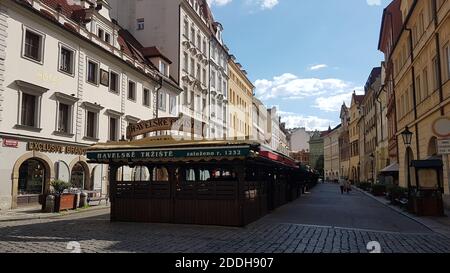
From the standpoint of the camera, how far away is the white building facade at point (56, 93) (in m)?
20.1

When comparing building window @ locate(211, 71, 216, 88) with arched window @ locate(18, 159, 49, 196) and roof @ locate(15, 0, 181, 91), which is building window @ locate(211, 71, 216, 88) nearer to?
roof @ locate(15, 0, 181, 91)

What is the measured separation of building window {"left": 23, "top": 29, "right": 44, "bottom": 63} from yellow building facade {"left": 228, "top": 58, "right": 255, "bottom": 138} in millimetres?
37742

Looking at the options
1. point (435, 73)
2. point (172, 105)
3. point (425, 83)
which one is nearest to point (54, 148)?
point (172, 105)

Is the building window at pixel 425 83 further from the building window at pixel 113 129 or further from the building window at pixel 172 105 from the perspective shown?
the building window at pixel 172 105

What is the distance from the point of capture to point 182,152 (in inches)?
530

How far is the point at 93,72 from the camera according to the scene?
88.6 ft

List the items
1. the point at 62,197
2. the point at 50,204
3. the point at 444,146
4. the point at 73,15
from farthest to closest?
the point at 73,15
the point at 62,197
the point at 50,204
the point at 444,146

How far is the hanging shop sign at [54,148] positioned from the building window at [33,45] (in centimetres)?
435

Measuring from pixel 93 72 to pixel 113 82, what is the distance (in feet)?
8.20

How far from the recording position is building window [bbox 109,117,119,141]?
29.0 m

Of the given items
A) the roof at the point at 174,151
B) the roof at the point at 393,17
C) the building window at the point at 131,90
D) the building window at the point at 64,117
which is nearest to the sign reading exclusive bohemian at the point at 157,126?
the roof at the point at 174,151

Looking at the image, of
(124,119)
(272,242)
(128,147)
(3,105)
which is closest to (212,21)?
(124,119)

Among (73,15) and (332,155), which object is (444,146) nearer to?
(73,15)
